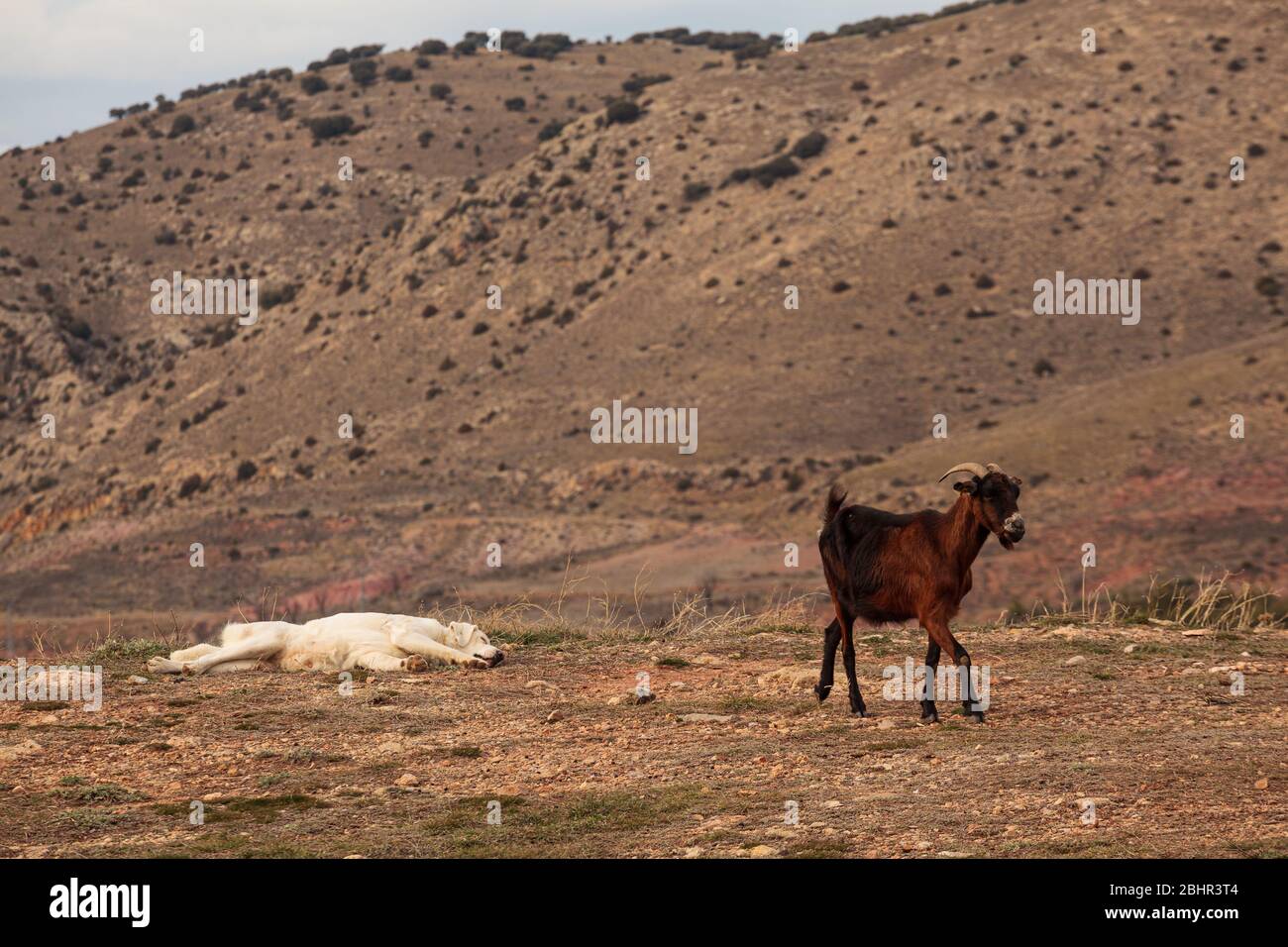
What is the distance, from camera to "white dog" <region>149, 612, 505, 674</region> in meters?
13.4

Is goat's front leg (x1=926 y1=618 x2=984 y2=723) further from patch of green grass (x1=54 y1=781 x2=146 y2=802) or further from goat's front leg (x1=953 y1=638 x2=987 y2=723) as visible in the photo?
patch of green grass (x1=54 y1=781 x2=146 y2=802)

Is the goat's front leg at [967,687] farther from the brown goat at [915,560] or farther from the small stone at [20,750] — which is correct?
the small stone at [20,750]

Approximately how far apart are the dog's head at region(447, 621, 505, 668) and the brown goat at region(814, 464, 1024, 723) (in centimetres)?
324

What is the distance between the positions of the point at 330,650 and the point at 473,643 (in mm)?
1294

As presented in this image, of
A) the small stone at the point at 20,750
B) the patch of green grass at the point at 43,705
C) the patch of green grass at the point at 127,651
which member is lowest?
the small stone at the point at 20,750

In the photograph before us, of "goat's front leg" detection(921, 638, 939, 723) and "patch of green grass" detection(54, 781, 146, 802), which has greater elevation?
"goat's front leg" detection(921, 638, 939, 723)

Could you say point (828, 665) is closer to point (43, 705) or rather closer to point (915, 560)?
point (915, 560)

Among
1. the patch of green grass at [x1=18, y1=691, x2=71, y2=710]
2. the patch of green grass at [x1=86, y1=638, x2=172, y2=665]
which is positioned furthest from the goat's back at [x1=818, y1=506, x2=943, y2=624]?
the patch of green grass at [x1=86, y1=638, x2=172, y2=665]

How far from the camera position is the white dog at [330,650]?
1339 centimetres

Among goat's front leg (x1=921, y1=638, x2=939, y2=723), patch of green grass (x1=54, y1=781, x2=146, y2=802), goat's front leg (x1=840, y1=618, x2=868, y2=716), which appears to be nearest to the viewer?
patch of green grass (x1=54, y1=781, x2=146, y2=802)

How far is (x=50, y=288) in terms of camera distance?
9575cm

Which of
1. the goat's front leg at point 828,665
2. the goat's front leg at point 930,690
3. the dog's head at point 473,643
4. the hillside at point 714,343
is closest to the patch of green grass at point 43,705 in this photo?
the dog's head at point 473,643

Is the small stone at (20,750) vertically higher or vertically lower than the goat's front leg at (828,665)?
lower

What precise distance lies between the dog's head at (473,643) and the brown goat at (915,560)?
127 inches
